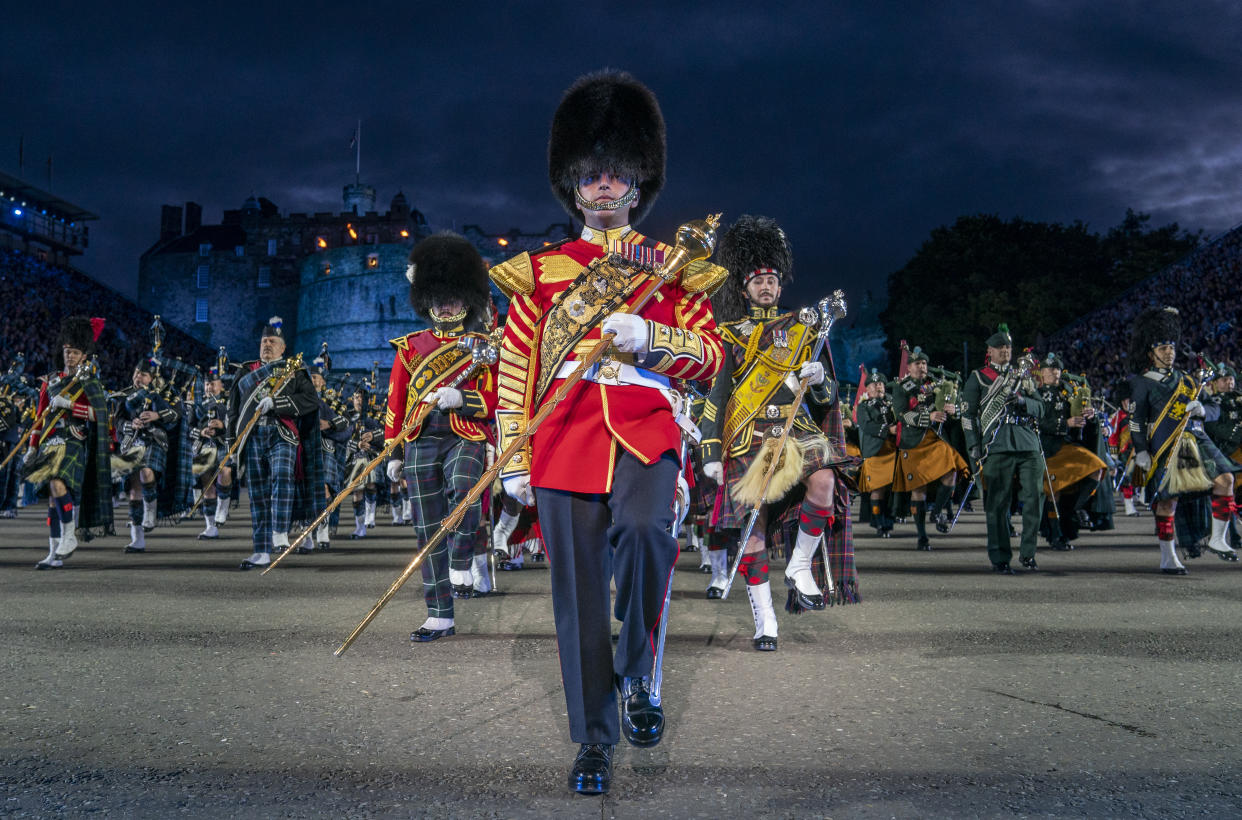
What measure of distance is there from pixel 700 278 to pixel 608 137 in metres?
0.79

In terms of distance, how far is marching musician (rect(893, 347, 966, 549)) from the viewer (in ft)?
47.8

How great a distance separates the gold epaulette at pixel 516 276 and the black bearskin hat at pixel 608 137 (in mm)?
583

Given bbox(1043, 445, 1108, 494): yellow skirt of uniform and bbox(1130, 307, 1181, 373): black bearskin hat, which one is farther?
bbox(1043, 445, 1108, 494): yellow skirt of uniform

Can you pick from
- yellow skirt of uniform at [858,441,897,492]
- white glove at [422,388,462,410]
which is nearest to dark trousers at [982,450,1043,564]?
yellow skirt of uniform at [858,441,897,492]

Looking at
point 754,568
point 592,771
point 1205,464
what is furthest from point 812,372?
point 1205,464

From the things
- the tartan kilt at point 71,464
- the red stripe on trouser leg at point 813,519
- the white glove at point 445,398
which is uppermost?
the white glove at point 445,398

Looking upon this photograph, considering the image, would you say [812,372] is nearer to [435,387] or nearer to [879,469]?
[435,387]

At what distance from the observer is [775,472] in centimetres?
658

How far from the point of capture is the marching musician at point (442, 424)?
22.4ft

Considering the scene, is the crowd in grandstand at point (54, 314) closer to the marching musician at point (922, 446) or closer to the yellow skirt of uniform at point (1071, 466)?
the marching musician at point (922, 446)

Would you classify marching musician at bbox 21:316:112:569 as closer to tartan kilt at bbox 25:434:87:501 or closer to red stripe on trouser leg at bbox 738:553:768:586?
tartan kilt at bbox 25:434:87:501

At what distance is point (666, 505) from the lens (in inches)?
151

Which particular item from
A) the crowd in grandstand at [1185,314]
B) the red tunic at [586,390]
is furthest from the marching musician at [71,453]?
the crowd in grandstand at [1185,314]

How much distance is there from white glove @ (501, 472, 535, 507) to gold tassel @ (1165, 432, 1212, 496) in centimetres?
864
